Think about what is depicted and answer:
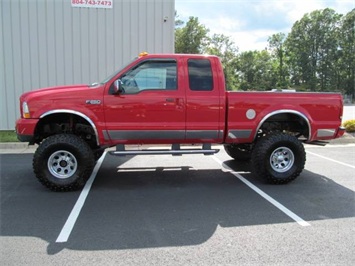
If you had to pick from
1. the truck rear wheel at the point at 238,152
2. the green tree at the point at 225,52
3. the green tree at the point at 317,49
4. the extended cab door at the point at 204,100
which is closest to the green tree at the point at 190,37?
the green tree at the point at 225,52

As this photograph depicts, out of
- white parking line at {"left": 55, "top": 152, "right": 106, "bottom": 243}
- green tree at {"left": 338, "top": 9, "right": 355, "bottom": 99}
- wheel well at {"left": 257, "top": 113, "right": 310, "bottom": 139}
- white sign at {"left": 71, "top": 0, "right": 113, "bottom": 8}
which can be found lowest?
white parking line at {"left": 55, "top": 152, "right": 106, "bottom": 243}

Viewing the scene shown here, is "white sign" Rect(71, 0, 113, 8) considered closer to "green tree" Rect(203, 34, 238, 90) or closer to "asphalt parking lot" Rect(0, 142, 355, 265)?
"asphalt parking lot" Rect(0, 142, 355, 265)

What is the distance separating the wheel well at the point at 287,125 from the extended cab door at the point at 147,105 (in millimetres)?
1704

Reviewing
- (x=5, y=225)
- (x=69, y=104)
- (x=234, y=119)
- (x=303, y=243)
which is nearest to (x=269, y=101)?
(x=234, y=119)

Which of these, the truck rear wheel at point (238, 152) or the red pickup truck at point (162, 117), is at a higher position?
the red pickup truck at point (162, 117)

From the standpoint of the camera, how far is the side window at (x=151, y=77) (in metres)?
5.96

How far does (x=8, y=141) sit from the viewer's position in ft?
34.3

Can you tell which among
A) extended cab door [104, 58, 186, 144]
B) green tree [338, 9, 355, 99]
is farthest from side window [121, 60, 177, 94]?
green tree [338, 9, 355, 99]

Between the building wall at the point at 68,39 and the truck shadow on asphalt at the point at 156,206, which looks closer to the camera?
the truck shadow on asphalt at the point at 156,206

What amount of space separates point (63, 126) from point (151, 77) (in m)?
1.80

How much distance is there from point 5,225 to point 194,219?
235cm

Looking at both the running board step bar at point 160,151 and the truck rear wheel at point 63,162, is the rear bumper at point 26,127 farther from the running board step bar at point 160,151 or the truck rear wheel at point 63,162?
the running board step bar at point 160,151

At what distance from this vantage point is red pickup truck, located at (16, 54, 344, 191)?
5785 millimetres

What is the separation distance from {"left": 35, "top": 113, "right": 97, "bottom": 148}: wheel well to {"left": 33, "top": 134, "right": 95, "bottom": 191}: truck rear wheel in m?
0.35
